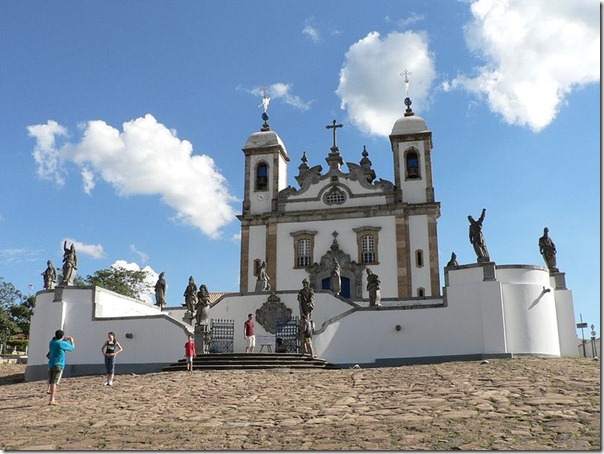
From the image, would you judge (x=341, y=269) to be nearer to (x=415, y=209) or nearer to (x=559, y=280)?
(x=415, y=209)

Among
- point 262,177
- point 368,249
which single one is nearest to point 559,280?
point 368,249

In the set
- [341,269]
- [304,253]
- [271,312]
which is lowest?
[271,312]

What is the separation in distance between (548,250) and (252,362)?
12.0m

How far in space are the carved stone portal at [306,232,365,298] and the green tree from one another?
79.6ft

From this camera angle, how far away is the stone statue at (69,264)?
73.0 feet

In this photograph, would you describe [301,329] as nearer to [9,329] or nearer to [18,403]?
[18,403]

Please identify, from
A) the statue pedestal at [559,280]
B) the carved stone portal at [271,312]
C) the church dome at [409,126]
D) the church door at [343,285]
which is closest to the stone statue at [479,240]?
the statue pedestal at [559,280]

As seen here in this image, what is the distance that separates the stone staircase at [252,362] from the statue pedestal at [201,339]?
87 cm

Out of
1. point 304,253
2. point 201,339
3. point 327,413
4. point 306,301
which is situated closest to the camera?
point 327,413

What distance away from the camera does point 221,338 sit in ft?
75.1

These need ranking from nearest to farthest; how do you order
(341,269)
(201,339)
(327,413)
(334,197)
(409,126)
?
(327,413) < (201,339) < (341,269) < (334,197) < (409,126)

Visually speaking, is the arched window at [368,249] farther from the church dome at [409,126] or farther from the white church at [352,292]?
the church dome at [409,126]

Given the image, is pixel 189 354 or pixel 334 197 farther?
pixel 334 197

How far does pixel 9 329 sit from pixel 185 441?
40.8 metres
